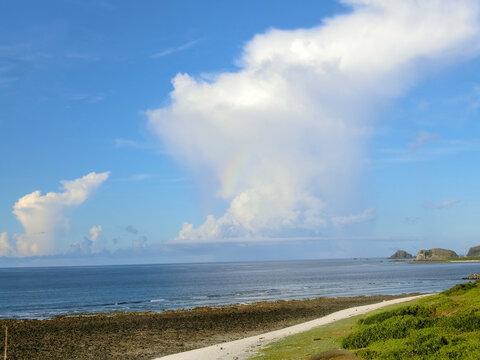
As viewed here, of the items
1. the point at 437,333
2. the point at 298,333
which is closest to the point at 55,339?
the point at 298,333

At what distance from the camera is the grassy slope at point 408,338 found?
1616cm

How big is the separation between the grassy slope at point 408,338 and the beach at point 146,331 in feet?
38.2

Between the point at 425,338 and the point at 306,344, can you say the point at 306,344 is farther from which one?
the point at 425,338

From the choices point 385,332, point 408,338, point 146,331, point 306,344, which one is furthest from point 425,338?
point 146,331

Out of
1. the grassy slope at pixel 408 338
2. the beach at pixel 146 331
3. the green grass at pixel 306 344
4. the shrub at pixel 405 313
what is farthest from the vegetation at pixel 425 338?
the beach at pixel 146 331

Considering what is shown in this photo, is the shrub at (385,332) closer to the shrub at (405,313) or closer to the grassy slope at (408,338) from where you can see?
the grassy slope at (408,338)

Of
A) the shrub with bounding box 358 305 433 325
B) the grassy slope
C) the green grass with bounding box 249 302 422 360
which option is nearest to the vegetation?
the grassy slope

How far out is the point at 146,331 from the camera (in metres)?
43.5

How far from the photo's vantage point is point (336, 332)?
2827cm

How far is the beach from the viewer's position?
33.8m

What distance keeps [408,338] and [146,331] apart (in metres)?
31.3

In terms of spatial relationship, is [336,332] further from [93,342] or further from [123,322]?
[123,322]

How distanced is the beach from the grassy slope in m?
11.6

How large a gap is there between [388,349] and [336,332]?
11439 mm
